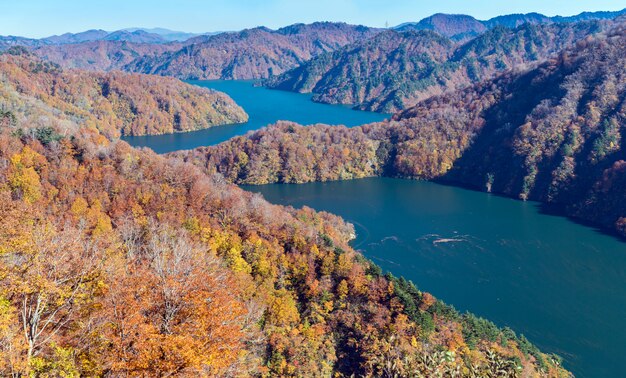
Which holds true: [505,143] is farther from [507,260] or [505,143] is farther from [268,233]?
[268,233]

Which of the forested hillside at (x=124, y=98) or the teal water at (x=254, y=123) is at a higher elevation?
the forested hillside at (x=124, y=98)

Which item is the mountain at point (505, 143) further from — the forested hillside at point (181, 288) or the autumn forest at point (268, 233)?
the forested hillside at point (181, 288)

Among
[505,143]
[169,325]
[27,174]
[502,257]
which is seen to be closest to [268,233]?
[27,174]

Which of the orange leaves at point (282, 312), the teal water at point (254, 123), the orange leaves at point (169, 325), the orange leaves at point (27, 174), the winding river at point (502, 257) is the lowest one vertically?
the teal water at point (254, 123)

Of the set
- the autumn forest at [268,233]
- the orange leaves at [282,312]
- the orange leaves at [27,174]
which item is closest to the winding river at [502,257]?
the autumn forest at [268,233]

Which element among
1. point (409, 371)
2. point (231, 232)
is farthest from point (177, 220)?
point (409, 371)

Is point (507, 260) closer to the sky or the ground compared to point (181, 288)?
closer to the ground

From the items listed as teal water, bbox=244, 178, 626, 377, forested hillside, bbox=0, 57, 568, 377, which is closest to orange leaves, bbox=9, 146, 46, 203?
forested hillside, bbox=0, 57, 568, 377
